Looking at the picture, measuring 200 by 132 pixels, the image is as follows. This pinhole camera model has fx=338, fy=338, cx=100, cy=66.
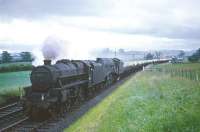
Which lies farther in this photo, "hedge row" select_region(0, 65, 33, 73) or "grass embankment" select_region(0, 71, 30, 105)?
"hedge row" select_region(0, 65, 33, 73)

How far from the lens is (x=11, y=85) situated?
1219 inches

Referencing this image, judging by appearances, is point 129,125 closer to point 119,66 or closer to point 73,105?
point 73,105

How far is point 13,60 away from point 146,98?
3569 cm

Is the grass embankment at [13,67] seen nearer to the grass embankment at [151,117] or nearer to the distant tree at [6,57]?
the distant tree at [6,57]

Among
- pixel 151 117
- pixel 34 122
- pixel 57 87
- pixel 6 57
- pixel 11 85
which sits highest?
pixel 6 57

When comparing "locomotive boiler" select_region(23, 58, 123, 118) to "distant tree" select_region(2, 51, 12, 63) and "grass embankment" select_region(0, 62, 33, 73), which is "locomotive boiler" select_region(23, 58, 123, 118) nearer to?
→ "grass embankment" select_region(0, 62, 33, 73)

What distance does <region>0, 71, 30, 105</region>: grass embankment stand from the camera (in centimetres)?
2851

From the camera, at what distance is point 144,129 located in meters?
13.9

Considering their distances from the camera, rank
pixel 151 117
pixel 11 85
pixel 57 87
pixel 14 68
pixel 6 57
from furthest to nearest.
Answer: pixel 6 57 < pixel 14 68 < pixel 11 85 < pixel 57 87 < pixel 151 117

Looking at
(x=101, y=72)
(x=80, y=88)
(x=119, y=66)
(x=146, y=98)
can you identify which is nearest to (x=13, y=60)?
(x=119, y=66)

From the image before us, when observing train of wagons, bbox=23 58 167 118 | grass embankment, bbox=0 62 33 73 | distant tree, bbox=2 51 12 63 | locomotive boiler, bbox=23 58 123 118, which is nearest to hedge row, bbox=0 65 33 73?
grass embankment, bbox=0 62 33 73

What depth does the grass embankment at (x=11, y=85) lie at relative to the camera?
28.5m

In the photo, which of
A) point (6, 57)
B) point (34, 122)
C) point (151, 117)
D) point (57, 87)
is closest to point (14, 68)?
point (6, 57)

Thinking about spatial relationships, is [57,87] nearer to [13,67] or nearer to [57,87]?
[57,87]
